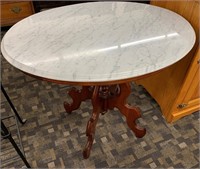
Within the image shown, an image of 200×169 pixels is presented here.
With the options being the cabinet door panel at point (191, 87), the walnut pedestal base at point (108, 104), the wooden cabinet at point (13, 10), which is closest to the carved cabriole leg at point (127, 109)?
the walnut pedestal base at point (108, 104)

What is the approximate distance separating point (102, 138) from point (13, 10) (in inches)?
68.8

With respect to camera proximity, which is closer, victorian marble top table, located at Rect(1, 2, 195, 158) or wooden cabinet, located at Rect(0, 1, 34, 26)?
victorian marble top table, located at Rect(1, 2, 195, 158)

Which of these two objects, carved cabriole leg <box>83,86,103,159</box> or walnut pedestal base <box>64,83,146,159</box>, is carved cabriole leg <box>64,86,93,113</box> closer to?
walnut pedestal base <box>64,83,146,159</box>

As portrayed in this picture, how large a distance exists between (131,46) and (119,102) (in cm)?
47

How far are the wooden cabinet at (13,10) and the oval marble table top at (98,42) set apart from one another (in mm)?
1224

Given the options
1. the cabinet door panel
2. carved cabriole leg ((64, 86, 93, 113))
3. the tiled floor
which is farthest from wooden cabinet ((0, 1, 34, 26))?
the cabinet door panel

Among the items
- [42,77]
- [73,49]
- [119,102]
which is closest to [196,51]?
[119,102]

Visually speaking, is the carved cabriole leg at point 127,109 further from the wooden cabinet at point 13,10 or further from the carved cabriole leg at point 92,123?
the wooden cabinet at point 13,10

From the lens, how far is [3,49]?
856 millimetres

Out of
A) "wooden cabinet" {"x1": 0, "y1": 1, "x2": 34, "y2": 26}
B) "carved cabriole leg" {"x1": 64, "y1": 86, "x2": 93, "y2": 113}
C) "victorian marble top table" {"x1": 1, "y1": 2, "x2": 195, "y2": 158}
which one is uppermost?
"victorian marble top table" {"x1": 1, "y1": 2, "x2": 195, "y2": 158}

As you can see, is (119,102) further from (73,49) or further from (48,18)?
(48,18)

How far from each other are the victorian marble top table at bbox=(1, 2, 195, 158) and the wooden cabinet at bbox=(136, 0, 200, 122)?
74mm

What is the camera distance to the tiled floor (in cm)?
123

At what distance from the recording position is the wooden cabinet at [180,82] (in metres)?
1.06
